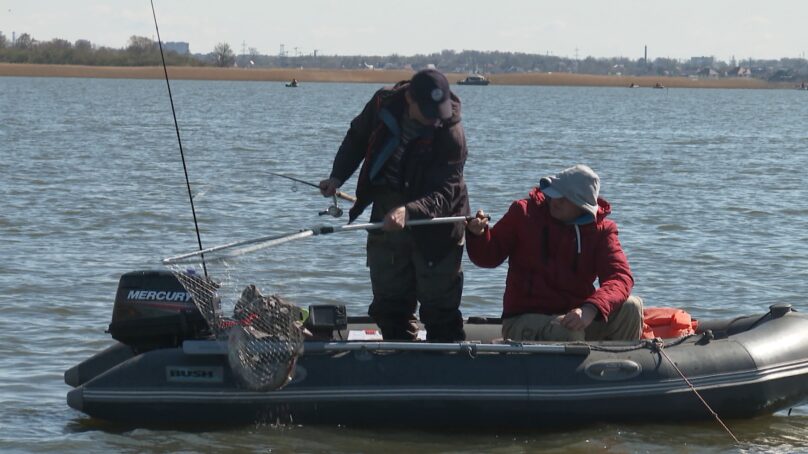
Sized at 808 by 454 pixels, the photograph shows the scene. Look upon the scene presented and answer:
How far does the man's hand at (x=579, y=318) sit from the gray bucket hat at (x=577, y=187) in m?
0.44

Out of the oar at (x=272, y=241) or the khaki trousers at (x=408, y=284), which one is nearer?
the oar at (x=272, y=241)

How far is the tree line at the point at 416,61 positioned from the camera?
86312 mm

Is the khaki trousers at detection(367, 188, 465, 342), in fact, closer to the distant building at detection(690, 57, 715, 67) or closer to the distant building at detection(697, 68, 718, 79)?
the distant building at detection(697, 68, 718, 79)

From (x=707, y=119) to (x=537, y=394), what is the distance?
131 feet

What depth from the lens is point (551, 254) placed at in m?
6.23

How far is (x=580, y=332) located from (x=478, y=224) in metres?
0.72

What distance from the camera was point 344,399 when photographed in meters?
6.12

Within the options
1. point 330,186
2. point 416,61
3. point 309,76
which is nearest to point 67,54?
point 309,76

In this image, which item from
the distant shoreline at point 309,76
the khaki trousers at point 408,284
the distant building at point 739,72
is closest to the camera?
the khaki trousers at point 408,284

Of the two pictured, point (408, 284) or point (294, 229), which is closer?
point (408, 284)

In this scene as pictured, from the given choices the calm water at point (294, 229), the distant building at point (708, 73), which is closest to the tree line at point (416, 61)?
the distant building at point (708, 73)

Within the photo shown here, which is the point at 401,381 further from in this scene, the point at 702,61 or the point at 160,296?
the point at 702,61

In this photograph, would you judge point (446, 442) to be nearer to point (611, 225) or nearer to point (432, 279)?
point (432, 279)

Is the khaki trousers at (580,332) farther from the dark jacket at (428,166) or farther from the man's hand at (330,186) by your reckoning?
the man's hand at (330,186)
